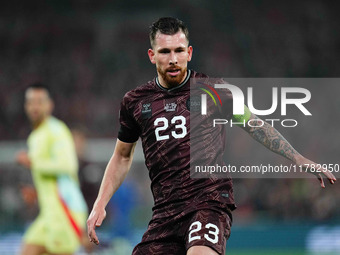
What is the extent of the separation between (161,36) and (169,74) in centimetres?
30

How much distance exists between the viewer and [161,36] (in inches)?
203

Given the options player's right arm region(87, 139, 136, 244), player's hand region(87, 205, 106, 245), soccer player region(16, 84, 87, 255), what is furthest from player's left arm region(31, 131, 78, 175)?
player's hand region(87, 205, 106, 245)

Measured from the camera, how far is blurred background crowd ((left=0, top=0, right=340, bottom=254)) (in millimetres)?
16328

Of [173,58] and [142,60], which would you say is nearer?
[173,58]

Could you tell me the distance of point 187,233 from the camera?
477 centimetres

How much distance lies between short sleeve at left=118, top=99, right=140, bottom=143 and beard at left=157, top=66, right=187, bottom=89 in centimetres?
39

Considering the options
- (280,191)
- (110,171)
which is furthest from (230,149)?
(110,171)

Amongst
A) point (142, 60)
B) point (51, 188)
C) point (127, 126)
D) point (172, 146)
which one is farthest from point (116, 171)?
point (142, 60)

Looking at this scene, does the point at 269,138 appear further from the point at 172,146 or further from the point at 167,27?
the point at 167,27

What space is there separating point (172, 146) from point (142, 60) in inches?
713

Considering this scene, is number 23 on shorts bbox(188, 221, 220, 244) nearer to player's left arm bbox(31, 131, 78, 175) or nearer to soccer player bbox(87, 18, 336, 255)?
soccer player bbox(87, 18, 336, 255)

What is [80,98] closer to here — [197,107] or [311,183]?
[311,183]

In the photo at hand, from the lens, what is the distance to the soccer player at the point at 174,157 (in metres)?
4.82

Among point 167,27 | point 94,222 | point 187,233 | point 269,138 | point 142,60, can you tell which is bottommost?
point 187,233
